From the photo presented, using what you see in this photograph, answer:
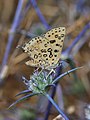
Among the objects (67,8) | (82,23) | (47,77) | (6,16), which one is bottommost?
(47,77)

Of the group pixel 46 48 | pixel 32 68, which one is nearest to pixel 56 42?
pixel 46 48

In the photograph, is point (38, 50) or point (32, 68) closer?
point (38, 50)

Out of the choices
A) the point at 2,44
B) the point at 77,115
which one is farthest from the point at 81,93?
the point at 2,44

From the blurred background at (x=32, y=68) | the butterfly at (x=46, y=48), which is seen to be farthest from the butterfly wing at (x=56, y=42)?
the blurred background at (x=32, y=68)

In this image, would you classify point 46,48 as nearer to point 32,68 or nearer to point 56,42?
point 56,42

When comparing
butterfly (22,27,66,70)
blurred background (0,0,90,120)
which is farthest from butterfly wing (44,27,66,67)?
blurred background (0,0,90,120)

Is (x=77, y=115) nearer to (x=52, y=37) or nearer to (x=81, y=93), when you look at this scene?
(x=81, y=93)

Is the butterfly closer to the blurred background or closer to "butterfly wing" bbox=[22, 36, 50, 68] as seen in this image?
"butterfly wing" bbox=[22, 36, 50, 68]
